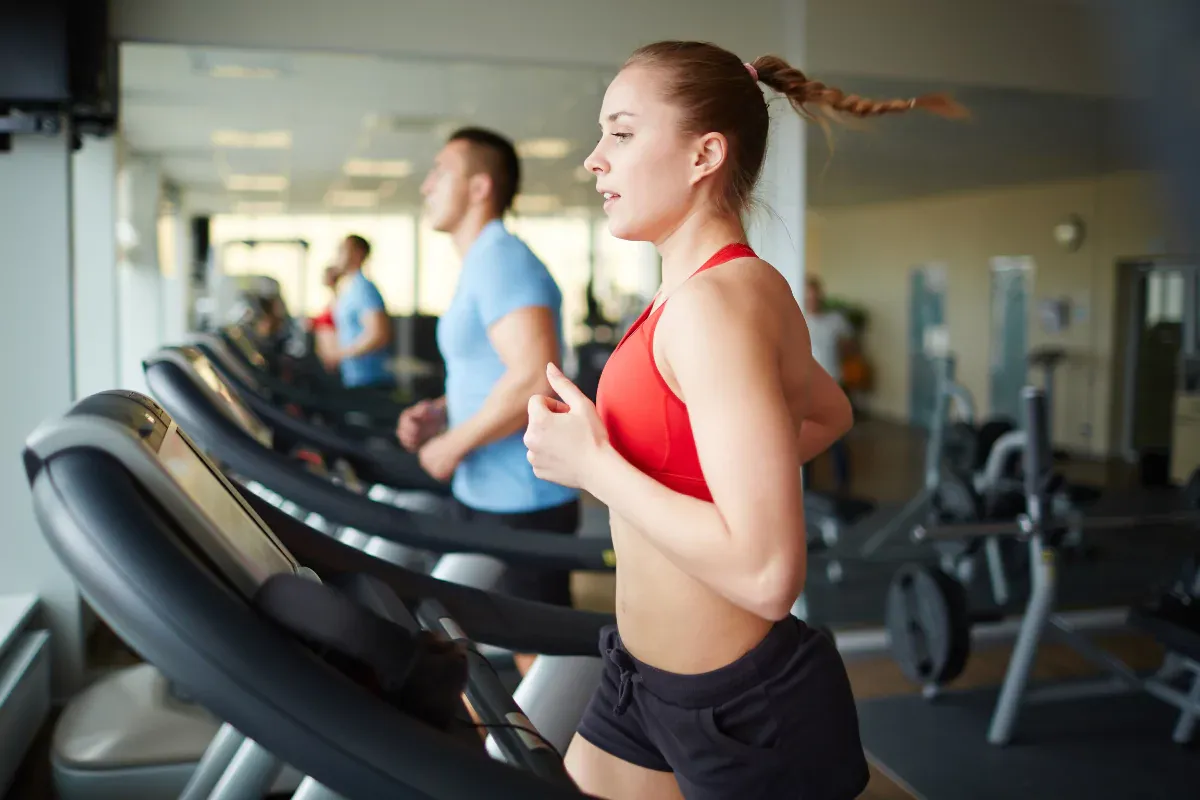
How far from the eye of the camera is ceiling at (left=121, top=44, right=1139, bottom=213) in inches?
151

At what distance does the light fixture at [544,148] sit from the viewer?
4.74 metres

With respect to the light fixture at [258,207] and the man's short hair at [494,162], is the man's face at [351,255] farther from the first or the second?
the light fixture at [258,207]

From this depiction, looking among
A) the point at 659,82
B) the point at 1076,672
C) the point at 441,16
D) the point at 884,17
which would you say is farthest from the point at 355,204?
the point at 659,82

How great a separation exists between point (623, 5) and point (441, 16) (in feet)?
2.15

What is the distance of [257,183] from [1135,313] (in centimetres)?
568

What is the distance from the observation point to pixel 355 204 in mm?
6953

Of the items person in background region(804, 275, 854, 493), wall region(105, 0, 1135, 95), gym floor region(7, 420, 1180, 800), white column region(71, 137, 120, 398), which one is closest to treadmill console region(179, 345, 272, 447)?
gym floor region(7, 420, 1180, 800)

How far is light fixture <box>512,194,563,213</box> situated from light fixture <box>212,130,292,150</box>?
4.23 feet

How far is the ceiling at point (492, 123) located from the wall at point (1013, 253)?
161 millimetres

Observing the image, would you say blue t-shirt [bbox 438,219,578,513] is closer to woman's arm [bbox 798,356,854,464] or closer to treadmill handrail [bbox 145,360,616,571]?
treadmill handrail [bbox 145,360,616,571]

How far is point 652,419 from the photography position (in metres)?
1.01

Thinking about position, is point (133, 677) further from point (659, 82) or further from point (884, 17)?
point (884, 17)

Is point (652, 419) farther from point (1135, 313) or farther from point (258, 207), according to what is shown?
point (258, 207)

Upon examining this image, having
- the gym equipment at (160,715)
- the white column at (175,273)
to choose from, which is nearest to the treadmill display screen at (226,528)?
the gym equipment at (160,715)
